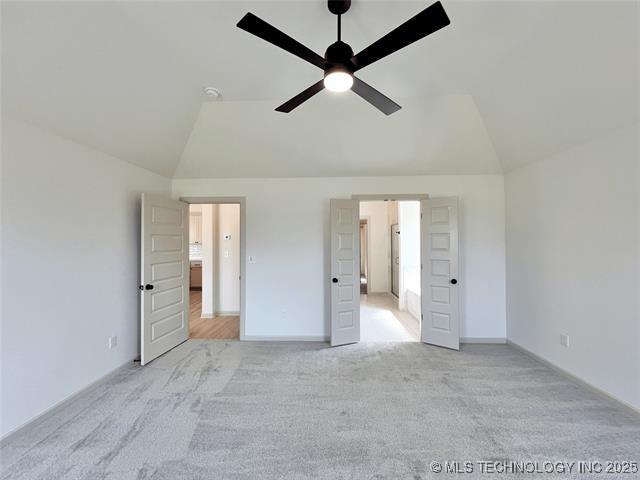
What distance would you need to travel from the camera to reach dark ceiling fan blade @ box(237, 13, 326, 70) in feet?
4.24

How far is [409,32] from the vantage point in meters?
1.33

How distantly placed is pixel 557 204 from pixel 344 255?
2469 millimetres

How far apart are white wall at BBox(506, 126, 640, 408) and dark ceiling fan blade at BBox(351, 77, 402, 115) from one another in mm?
2072

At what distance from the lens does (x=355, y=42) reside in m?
2.12

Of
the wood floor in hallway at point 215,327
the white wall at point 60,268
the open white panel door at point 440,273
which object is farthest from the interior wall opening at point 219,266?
the open white panel door at point 440,273

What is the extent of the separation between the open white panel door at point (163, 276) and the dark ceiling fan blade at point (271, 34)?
2508 mm

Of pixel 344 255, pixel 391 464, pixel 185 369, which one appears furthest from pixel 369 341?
pixel 185 369

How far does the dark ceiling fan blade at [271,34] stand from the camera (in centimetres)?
129

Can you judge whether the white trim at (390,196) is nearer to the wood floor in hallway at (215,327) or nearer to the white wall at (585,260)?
the white wall at (585,260)

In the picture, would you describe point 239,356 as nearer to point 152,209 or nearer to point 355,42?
point 152,209

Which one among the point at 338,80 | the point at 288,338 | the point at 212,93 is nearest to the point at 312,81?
the point at 212,93

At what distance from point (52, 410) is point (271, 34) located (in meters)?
3.29

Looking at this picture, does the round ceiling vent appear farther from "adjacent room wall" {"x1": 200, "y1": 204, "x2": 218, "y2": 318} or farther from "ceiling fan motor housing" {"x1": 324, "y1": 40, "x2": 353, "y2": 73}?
"adjacent room wall" {"x1": 200, "y1": 204, "x2": 218, "y2": 318}

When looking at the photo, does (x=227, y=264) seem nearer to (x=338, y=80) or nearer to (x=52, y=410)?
(x=52, y=410)
